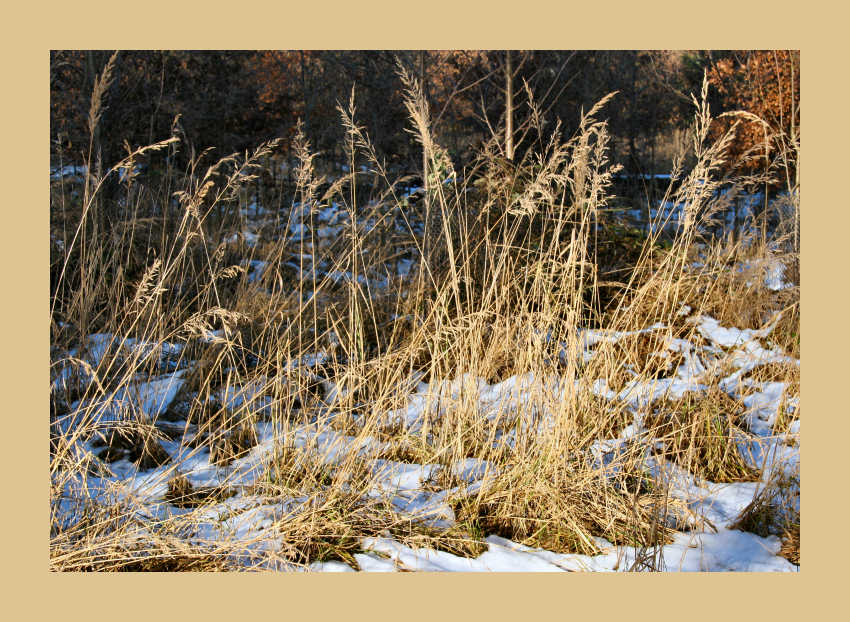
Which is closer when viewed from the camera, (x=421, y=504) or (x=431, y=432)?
(x=421, y=504)

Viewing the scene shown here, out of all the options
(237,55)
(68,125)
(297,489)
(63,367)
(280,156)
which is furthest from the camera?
(280,156)

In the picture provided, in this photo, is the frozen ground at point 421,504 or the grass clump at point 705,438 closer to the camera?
the frozen ground at point 421,504

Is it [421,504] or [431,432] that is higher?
[431,432]

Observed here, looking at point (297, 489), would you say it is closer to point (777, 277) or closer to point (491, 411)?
point (491, 411)

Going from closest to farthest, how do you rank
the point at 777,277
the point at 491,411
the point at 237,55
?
1. the point at 491,411
2. the point at 777,277
3. the point at 237,55

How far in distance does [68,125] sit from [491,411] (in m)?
5.19

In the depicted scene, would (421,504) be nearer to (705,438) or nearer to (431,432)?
(431,432)

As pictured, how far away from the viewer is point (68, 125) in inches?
229

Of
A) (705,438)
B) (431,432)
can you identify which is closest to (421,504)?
(431,432)

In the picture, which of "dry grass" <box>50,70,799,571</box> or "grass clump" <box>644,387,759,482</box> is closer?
"dry grass" <box>50,70,799,571</box>

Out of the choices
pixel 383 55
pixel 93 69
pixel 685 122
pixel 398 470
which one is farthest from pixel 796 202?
pixel 685 122

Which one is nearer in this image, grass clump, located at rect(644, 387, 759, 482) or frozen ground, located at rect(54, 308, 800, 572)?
frozen ground, located at rect(54, 308, 800, 572)

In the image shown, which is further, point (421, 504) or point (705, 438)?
point (705, 438)

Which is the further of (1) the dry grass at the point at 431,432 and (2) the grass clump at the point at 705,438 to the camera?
(2) the grass clump at the point at 705,438
